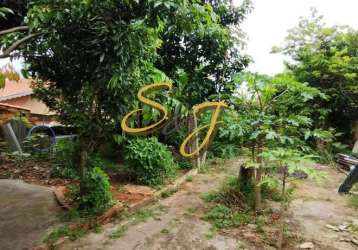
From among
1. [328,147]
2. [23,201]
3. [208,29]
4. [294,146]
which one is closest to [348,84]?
[328,147]

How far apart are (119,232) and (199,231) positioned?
965mm

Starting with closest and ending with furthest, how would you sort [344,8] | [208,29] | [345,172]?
1. [208,29]
2. [345,172]
3. [344,8]

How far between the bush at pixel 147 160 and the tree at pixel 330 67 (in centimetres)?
580

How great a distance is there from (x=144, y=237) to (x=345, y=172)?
20.8 feet

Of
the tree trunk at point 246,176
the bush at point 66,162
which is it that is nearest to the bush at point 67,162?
the bush at point 66,162

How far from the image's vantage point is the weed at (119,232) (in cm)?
335

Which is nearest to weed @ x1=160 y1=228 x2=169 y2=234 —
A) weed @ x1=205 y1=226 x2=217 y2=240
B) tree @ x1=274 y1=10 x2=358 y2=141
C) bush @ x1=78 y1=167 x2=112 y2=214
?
weed @ x1=205 y1=226 x2=217 y2=240

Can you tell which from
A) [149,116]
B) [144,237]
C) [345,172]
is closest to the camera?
[144,237]

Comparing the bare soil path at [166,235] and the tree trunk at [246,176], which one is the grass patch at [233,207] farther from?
the bare soil path at [166,235]

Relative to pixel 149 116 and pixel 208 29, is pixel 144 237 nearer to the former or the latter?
pixel 149 116

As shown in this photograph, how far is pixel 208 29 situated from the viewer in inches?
244

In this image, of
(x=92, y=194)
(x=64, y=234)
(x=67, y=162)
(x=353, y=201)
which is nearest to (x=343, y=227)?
(x=353, y=201)

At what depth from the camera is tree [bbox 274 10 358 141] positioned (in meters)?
8.81

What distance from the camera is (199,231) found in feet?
11.9
